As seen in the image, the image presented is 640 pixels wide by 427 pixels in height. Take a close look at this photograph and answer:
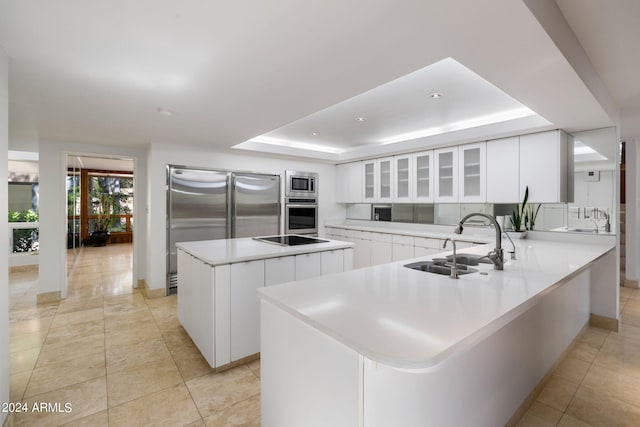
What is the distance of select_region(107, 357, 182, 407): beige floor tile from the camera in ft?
6.63

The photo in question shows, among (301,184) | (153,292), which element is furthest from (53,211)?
(301,184)

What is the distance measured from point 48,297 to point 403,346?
4.97 m

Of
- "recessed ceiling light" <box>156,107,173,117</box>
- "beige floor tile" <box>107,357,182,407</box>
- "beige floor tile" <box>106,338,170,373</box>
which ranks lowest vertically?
"beige floor tile" <box>107,357,182,407</box>

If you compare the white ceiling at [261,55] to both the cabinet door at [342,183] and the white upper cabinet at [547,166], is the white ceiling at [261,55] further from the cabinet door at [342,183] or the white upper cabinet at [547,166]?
the cabinet door at [342,183]

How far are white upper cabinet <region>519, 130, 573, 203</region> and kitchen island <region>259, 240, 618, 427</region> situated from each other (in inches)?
62.2

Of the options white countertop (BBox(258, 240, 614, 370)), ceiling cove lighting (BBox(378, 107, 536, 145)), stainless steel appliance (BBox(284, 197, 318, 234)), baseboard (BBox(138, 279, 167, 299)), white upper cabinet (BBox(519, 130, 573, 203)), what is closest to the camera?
white countertop (BBox(258, 240, 614, 370))

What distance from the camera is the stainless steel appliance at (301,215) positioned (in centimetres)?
544

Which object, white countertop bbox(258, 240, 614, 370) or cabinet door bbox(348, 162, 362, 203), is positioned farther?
cabinet door bbox(348, 162, 362, 203)

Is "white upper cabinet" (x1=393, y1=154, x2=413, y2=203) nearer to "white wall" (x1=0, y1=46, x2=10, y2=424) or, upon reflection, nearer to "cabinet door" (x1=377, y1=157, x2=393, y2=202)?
"cabinet door" (x1=377, y1=157, x2=393, y2=202)

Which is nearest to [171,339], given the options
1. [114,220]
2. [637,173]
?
[637,173]

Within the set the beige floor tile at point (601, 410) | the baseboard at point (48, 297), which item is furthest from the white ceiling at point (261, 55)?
the baseboard at point (48, 297)

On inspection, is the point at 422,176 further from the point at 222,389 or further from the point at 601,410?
the point at 222,389

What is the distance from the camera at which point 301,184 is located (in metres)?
5.60

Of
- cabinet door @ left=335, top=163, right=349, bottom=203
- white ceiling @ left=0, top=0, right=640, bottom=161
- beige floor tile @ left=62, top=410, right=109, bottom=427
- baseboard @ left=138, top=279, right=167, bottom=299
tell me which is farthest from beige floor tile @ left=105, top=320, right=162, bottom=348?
cabinet door @ left=335, top=163, right=349, bottom=203
